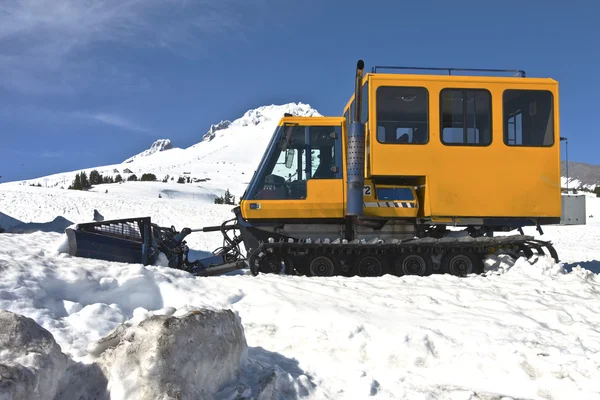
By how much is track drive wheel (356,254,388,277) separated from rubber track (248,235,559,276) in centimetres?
9

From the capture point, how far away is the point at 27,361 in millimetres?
2270

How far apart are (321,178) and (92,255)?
3.18m

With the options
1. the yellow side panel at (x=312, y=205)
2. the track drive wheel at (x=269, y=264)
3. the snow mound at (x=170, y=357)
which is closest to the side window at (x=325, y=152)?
the yellow side panel at (x=312, y=205)

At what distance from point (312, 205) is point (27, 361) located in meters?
4.86

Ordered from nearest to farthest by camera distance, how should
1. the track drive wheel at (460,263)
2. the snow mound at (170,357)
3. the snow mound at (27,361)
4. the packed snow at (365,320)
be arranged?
the snow mound at (27,361) < the snow mound at (170,357) < the packed snow at (365,320) < the track drive wheel at (460,263)

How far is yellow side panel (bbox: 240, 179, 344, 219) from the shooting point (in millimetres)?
6840

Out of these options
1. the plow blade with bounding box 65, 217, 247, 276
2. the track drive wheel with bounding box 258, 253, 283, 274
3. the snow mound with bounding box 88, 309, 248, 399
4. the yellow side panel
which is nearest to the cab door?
the yellow side panel

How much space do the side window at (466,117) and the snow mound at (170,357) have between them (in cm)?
506

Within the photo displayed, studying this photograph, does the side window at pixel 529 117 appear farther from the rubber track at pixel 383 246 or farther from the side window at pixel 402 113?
the rubber track at pixel 383 246

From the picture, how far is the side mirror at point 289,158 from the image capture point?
6938mm

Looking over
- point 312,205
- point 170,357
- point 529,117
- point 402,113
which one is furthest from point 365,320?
point 529,117

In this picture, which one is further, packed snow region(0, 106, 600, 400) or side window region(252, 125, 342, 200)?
side window region(252, 125, 342, 200)

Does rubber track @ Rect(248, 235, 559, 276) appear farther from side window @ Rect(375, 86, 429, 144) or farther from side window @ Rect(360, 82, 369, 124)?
side window @ Rect(360, 82, 369, 124)

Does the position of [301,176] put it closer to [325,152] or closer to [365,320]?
[325,152]
